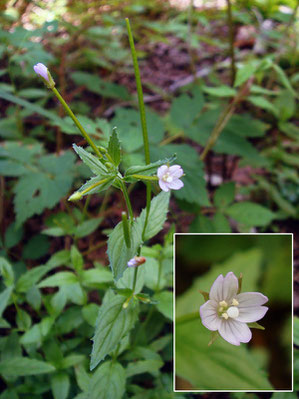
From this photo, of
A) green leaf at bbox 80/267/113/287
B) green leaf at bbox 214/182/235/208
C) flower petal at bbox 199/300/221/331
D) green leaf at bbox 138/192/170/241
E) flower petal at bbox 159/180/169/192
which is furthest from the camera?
green leaf at bbox 214/182/235/208

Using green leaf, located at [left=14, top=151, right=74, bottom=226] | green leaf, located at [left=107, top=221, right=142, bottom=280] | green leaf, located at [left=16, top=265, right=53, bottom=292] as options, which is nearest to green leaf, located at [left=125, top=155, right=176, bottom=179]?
green leaf, located at [left=107, top=221, right=142, bottom=280]

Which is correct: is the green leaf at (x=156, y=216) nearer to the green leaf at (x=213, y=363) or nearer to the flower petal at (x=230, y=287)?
the flower petal at (x=230, y=287)

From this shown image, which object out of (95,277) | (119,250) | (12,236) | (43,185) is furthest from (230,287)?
(12,236)

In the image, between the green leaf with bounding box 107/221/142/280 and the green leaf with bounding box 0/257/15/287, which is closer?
the green leaf with bounding box 107/221/142/280

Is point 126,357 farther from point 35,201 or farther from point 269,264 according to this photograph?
point 35,201

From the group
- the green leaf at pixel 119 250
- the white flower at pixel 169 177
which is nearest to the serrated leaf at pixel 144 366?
the green leaf at pixel 119 250

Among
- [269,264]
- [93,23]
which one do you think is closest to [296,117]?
[269,264]

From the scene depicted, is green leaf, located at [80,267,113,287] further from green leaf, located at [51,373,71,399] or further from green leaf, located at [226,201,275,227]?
green leaf, located at [226,201,275,227]
